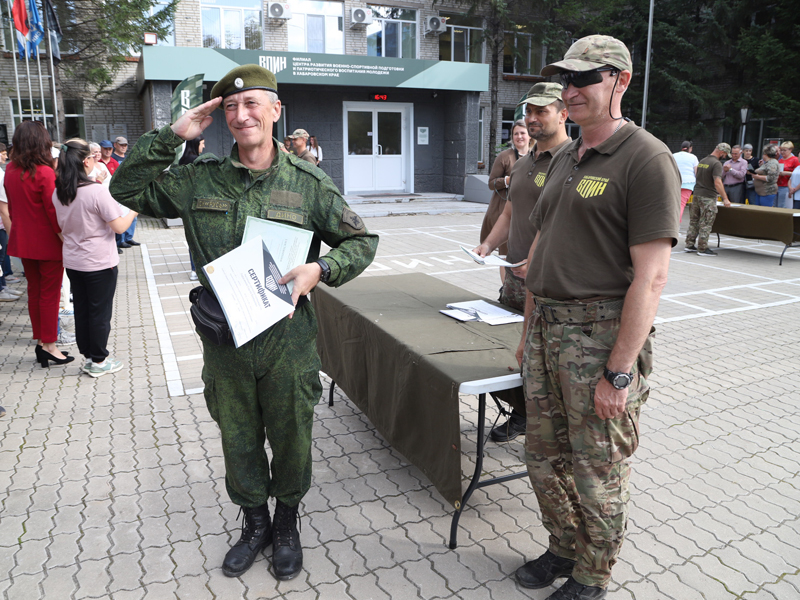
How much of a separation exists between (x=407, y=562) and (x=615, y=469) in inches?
44.6

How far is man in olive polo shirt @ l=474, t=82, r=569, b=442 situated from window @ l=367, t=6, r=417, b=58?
20328mm

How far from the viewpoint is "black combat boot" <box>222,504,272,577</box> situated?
2.83m

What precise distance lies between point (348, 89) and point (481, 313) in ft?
60.6

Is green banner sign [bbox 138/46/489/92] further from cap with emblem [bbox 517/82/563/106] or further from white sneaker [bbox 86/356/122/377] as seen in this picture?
cap with emblem [bbox 517/82/563/106]

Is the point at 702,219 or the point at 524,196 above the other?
the point at 524,196

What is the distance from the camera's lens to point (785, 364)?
5.83 meters

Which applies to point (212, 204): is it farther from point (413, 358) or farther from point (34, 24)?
point (34, 24)

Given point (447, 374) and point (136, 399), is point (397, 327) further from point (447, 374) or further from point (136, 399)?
point (136, 399)

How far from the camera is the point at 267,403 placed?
2.74 m

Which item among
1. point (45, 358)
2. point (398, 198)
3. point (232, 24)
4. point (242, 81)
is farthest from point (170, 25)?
point (242, 81)

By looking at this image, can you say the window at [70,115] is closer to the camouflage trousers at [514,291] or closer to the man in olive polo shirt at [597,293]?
the camouflage trousers at [514,291]

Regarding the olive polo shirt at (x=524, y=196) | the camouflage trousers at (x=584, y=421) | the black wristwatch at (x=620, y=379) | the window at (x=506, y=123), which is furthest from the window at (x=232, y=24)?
the black wristwatch at (x=620, y=379)

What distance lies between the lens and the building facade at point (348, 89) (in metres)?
19.1

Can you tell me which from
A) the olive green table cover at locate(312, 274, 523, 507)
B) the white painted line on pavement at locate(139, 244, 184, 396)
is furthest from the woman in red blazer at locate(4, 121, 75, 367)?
the olive green table cover at locate(312, 274, 523, 507)
